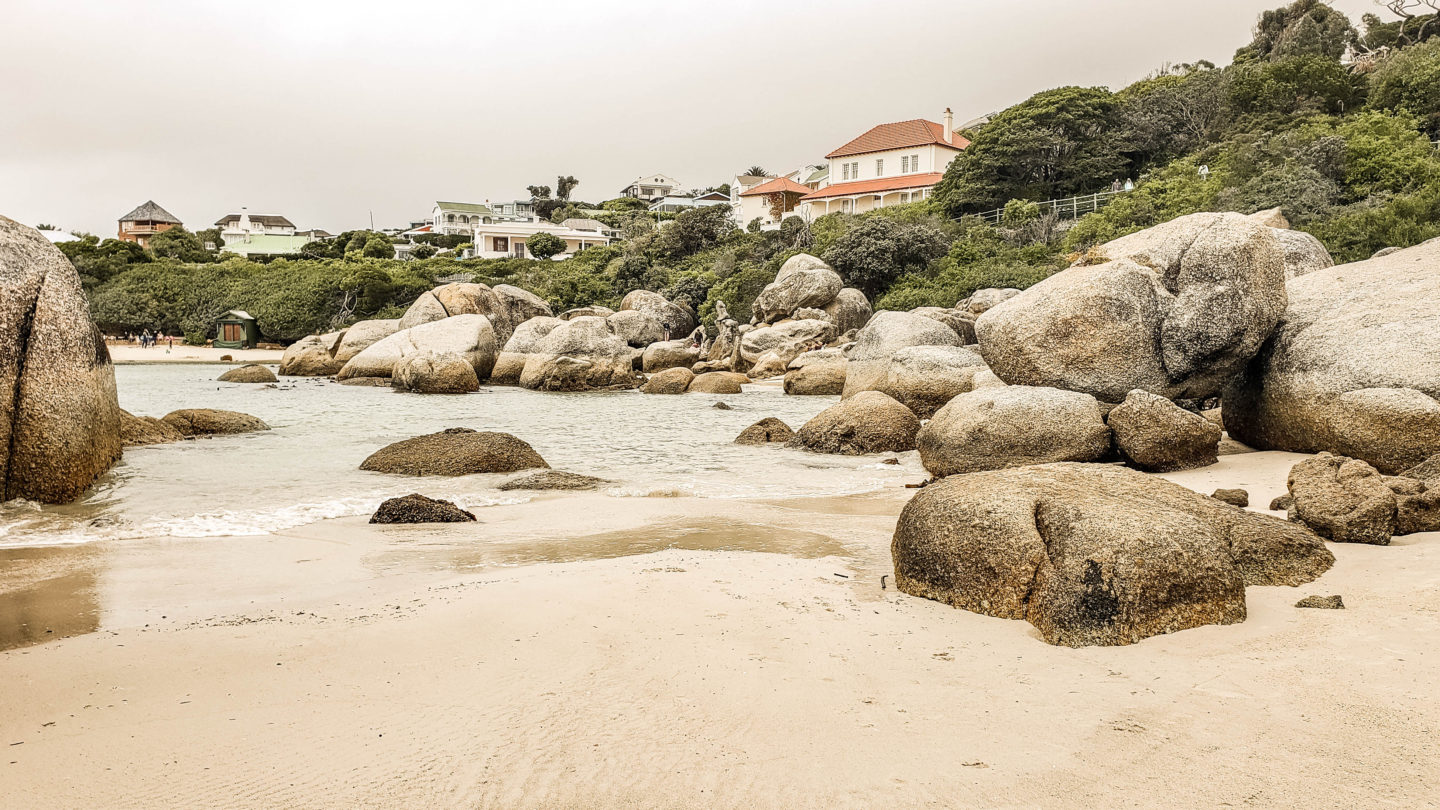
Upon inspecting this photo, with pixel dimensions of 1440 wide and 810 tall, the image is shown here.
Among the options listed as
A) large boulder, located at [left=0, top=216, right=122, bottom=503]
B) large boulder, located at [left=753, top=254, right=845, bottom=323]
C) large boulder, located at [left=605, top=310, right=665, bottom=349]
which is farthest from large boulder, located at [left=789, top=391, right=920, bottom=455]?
large boulder, located at [left=605, top=310, right=665, bottom=349]

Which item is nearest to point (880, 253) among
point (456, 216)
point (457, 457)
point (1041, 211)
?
point (1041, 211)

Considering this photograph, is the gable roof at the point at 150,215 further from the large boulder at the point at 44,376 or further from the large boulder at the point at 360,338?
the large boulder at the point at 44,376

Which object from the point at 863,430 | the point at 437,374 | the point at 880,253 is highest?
the point at 880,253

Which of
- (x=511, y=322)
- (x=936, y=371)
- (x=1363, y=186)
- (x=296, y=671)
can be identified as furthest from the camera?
(x=511, y=322)

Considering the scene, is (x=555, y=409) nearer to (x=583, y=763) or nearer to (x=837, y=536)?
(x=837, y=536)

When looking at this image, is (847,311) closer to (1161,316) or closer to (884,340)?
(884,340)

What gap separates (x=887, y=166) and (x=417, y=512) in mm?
58528

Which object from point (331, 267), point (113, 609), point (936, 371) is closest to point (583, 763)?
point (113, 609)

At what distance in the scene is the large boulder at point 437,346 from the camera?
28859mm

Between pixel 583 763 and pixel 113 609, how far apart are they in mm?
3810

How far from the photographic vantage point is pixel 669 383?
1031 inches

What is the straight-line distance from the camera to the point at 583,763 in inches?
116

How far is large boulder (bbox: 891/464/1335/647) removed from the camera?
4.21 metres

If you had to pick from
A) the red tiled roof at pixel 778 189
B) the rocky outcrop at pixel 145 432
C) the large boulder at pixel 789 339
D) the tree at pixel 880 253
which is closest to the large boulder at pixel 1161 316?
the rocky outcrop at pixel 145 432
